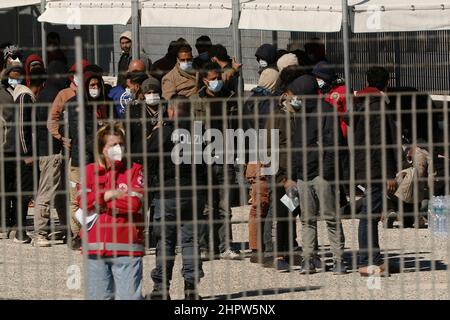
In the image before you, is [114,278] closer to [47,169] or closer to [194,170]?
[194,170]

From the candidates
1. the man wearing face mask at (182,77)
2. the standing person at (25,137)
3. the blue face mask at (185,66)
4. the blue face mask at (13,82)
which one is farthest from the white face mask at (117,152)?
the blue face mask at (13,82)

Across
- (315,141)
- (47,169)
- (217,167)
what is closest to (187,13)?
(47,169)

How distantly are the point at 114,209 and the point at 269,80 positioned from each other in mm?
4489

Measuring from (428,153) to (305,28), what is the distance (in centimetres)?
791

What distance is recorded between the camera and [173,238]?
1230cm

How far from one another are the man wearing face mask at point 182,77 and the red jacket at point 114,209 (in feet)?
17.5

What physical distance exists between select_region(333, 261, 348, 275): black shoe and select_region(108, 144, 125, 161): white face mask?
3.12 m

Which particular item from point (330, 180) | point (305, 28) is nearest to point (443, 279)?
point (330, 180)

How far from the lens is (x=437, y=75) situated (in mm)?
20406

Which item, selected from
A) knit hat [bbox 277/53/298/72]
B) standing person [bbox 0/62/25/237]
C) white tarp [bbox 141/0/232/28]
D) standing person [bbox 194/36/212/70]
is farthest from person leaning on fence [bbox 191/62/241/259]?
white tarp [bbox 141/0/232/28]

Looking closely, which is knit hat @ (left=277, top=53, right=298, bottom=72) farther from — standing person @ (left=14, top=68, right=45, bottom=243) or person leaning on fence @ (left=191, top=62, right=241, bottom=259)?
standing person @ (left=14, top=68, right=45, bottom=243)

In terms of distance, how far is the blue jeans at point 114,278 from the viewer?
11.3 metres

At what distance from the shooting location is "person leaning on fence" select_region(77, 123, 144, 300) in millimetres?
11172
